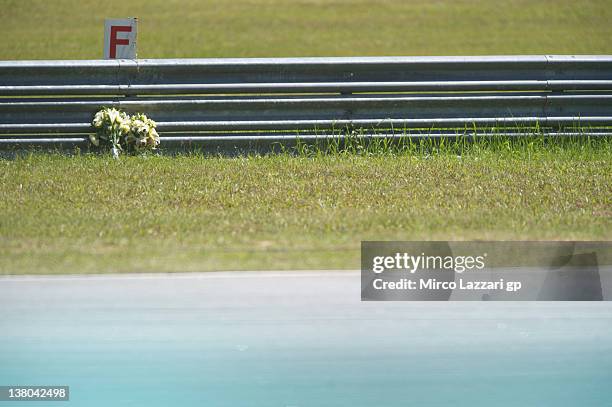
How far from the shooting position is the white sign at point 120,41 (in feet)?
39.3

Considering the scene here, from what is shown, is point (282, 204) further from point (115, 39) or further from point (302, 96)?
point (115, 39)

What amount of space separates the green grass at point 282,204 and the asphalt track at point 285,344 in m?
0.57

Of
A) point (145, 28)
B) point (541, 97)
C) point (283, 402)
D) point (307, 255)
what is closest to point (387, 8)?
point (145, 28)

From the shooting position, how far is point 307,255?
6449 millimetres

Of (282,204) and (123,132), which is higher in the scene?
(123,132)

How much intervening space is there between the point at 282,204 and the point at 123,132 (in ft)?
9.98

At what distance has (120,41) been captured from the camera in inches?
476

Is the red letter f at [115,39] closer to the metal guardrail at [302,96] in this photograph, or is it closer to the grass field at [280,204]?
the metal guardrail at [302,96]

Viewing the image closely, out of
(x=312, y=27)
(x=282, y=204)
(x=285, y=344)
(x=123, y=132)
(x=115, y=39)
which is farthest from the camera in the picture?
(x=312, y=27)

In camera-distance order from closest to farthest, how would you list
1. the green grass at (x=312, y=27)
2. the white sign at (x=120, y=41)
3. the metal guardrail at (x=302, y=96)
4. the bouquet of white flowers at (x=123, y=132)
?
the bouquet of white flowers at (x=123, y=132), the metal guardrail at (x=302, y=96), the white sign at (x=120, y=41), the green grass at (x=312, y=27)

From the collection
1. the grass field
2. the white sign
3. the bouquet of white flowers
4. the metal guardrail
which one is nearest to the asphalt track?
the grass field

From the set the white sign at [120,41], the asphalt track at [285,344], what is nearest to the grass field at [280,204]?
the asphalt track at [285,344]

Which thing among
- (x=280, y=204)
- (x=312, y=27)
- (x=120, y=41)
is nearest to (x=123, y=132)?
(x=120, y=41)

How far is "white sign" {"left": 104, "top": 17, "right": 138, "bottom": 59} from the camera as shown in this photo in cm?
1199
